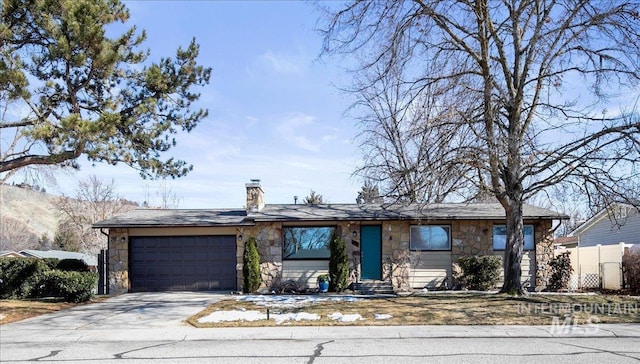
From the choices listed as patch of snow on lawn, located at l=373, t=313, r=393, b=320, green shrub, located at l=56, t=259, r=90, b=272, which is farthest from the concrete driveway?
patch of snow on lawn, located at l=373, t=313, r=393, b=320

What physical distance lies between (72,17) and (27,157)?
4.57 metres

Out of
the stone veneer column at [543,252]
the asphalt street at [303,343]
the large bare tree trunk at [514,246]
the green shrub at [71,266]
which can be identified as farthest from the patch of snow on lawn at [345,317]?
the green shrub at [71,266]

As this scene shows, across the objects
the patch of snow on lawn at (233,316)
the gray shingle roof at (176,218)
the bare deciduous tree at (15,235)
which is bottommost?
the bare deciduous tree at (15,235)

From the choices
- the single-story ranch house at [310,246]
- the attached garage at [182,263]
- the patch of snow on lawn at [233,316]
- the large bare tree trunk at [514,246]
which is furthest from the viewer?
the attached garage at [182,263]

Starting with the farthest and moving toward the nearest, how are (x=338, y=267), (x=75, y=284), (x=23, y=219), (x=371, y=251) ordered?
(x=23, y=219)
(x=371, y=251)
(x=338, y=267)
(x=75, y=284)

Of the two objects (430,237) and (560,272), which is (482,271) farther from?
(560,272)

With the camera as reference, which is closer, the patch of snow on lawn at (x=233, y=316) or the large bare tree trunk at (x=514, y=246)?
the patch of snow on lawn at (x=233, y=316)

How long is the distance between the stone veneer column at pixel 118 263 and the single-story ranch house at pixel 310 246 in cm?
3

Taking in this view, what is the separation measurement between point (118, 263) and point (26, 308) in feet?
14.1

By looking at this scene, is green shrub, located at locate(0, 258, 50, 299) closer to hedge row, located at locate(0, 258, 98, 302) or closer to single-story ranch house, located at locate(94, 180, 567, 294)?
hedge row, located at locate(0, 258, 98, 302)

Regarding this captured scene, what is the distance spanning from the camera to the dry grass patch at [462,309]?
12.4 meters

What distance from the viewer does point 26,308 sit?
642 inches

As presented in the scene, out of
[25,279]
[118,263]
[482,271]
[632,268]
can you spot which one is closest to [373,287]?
[482,271]

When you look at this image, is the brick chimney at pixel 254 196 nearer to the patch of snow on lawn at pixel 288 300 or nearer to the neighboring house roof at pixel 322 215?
the neighboring house roof at pixel 322 215
